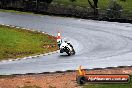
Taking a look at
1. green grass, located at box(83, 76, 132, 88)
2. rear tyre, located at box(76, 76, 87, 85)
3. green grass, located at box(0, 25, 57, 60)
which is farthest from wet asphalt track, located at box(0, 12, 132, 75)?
green grass, located at box(83, 76, 132, 88)

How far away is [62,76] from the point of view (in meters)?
22.7

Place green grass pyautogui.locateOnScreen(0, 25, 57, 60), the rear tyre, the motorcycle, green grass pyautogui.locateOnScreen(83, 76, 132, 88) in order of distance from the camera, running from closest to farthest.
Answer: green grass pyautogui.locateOnScreen(83, 76, 132, 88) < the rear tyre < the motorcycle < green grass pyautogui.locateOnScreen(0, 25, 57, 60)

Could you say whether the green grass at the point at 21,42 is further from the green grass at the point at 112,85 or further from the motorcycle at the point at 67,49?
the green grass at the point at 112,85

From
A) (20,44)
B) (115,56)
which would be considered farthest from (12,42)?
(115,56)

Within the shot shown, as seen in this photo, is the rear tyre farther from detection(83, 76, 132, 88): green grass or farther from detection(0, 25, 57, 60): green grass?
detection(0, 25, 57, 60): green grass

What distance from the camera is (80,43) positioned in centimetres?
3209

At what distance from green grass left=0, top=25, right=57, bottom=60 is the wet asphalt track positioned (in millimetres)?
1886

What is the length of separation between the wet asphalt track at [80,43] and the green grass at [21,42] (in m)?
1.89

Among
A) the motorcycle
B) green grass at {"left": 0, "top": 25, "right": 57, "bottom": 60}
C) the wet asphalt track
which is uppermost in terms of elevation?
the motorcycle

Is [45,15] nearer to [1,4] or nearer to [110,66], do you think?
[1,4]

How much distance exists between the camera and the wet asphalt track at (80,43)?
25.0 meters

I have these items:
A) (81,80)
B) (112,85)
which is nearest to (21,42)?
(81,80)

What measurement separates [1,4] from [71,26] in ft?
46.3

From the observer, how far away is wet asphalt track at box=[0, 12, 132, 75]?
25.0 meters
